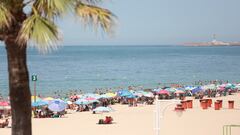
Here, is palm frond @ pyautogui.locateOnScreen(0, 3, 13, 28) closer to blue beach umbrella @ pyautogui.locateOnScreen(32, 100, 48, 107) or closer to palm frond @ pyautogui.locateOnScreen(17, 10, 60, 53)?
palm frond @ pyautogui.locateOnScreen(17, 10, 60, 53)

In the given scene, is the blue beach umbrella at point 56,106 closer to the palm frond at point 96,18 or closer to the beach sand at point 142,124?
the beach sand at point 142,124

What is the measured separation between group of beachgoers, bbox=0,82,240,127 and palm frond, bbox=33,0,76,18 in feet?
61.7

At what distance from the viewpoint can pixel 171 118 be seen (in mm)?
25359

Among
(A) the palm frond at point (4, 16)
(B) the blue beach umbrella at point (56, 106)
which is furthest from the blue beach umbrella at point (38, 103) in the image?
(A) the palm frond at point (4, 16)

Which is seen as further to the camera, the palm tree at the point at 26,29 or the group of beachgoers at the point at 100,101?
the group of beachgoers at the point at 100,101

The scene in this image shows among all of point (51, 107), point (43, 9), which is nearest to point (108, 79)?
point (51, 107)

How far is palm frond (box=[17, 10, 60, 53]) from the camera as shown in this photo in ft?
16.2

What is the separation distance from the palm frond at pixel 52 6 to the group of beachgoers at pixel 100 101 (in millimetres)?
18797

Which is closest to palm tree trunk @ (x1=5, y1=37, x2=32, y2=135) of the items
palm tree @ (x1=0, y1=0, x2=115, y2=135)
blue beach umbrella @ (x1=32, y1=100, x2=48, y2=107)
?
palm tree @ (x1=0, y1=0, x2=115, y2=135)

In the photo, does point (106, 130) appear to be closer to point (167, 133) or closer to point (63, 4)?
point (167, 133)

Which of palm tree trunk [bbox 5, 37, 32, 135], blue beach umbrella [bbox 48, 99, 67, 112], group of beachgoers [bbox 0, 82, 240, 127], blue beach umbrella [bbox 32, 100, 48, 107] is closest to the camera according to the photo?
palm tree trunk [bbox 5, 37, 32, 135]

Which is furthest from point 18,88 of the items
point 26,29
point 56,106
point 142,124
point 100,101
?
point 100,101

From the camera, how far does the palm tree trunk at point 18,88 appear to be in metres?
5.55

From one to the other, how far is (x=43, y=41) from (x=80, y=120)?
70.8 feet
